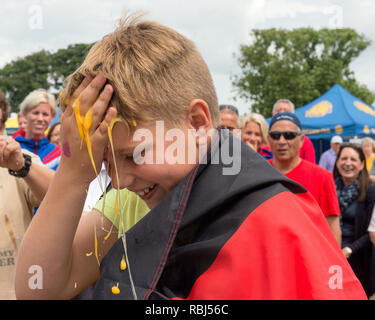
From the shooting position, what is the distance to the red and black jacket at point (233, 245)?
3.39ft

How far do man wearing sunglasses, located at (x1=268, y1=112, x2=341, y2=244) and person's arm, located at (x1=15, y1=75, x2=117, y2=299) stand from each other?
9.81 ft

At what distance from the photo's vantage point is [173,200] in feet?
3.86

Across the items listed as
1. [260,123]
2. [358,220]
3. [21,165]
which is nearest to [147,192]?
[21,165]

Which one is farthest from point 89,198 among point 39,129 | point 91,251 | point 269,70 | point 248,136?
point 269,70

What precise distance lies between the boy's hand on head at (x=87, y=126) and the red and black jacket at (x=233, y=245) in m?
0.23

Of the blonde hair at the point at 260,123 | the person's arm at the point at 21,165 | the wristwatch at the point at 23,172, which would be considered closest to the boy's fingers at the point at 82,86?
the person's arm at the point at 21,165

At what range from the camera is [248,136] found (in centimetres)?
514

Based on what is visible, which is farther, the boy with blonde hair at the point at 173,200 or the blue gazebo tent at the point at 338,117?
the blue gazebo tent at the point at 338,117

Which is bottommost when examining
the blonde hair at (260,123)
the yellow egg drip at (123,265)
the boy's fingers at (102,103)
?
the yellow egg drip at (123,265)

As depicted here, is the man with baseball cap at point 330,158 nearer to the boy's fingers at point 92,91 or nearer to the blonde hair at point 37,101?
the blonde hair at point 37,101

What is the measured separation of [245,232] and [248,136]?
413cm

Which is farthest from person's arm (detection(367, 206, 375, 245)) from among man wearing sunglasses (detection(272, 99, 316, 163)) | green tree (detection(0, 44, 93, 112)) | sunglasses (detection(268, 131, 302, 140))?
green tree (detection(0, 44, 93, 112))

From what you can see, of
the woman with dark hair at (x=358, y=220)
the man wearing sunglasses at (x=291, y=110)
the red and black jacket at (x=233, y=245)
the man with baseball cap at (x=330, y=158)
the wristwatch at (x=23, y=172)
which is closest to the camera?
the red and black jacket at (x=233, y=245)

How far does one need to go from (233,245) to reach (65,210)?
1.68ft
